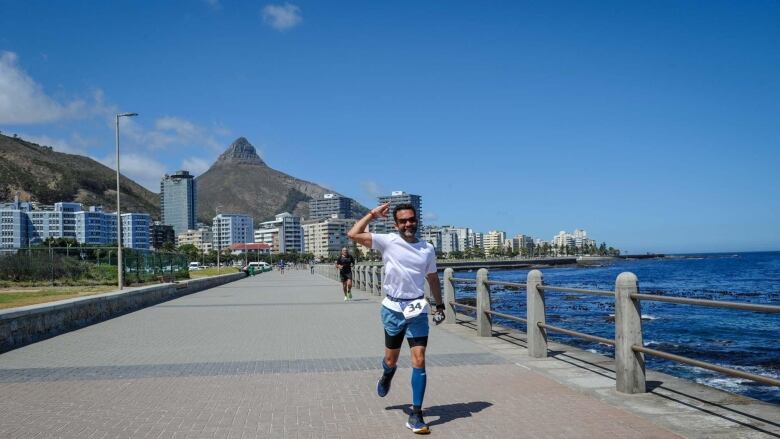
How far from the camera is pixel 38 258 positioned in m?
27.2

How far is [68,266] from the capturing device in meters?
27.4

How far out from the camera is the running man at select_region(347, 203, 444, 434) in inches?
203

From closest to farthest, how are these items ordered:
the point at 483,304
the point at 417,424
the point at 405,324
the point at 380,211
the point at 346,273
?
the point at 417,424
the point at 405,324
the point at 380,211
the point at 483,304
the point at 346,273

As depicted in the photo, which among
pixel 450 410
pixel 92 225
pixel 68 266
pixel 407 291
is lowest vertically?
pixel 450 410

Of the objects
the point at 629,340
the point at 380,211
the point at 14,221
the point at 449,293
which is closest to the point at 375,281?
the point at 449,293

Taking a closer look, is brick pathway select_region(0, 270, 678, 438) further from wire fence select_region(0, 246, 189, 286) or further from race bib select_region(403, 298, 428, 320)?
wire fence select_region(0, 246, 189, 286)

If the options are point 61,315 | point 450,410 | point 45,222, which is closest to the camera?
point 450,410

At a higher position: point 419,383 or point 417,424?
point 419,383

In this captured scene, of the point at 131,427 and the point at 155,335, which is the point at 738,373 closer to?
the point at 131,427

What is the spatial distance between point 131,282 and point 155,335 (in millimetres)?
15116

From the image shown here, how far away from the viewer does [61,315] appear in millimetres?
12461

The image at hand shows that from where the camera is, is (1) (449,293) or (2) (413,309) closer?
(2) (413,309)

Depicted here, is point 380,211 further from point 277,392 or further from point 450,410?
point 277,392

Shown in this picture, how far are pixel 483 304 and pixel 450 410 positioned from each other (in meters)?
4.89
